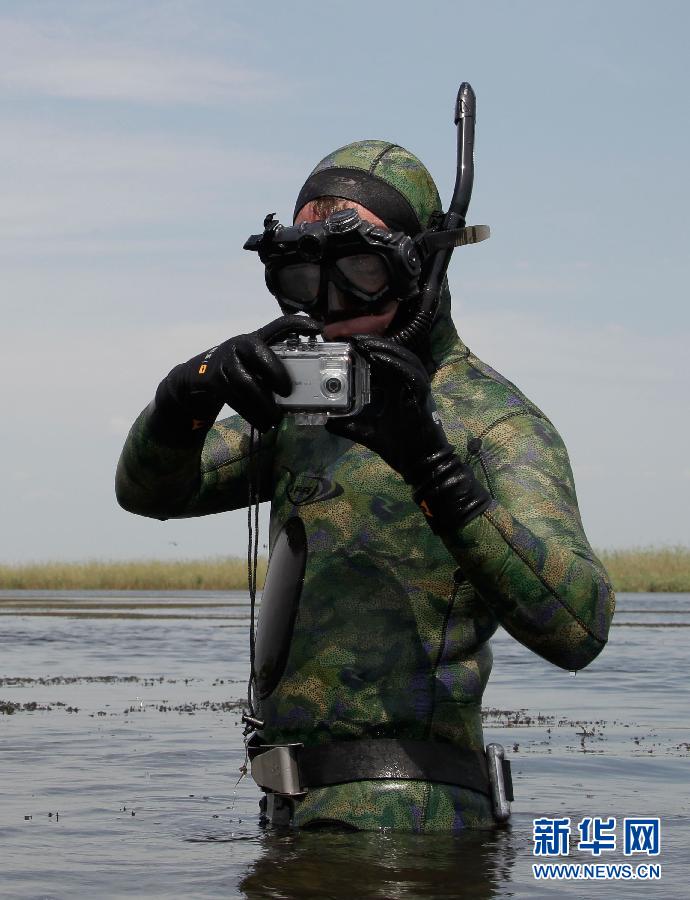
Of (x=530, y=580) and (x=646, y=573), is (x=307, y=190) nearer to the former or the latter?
(x=530, y=580)

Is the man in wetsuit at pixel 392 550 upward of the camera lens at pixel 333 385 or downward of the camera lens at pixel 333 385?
downward

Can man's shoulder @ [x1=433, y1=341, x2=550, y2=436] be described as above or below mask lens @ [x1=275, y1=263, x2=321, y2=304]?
below

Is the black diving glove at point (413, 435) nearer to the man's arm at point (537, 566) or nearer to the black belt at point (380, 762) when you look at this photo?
the man's arm at point (537, 566)

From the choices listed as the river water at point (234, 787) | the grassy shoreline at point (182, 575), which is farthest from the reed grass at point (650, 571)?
the river water at point (234, 787)

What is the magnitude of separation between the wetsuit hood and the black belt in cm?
101

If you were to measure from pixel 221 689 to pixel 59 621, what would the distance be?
47.5 ft

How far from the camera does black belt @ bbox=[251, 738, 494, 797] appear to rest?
3.91m

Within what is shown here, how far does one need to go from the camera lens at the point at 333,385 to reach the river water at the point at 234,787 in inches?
44.1

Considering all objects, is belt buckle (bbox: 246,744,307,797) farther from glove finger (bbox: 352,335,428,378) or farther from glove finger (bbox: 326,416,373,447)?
glove finger (bbox: 352,335,428,378)

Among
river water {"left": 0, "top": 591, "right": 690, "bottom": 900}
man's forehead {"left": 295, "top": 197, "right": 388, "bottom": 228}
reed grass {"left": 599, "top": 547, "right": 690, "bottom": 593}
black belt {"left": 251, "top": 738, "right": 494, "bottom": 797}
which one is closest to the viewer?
black belt {"left": 251, "top": 738, "right": 494, "bottom": 797}

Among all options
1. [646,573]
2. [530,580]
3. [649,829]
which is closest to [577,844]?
[649,829]

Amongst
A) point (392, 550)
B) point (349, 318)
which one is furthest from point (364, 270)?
point (392, 550)

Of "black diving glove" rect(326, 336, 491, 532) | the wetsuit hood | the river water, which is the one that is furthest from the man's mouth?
the river water

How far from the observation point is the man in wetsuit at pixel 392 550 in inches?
143
